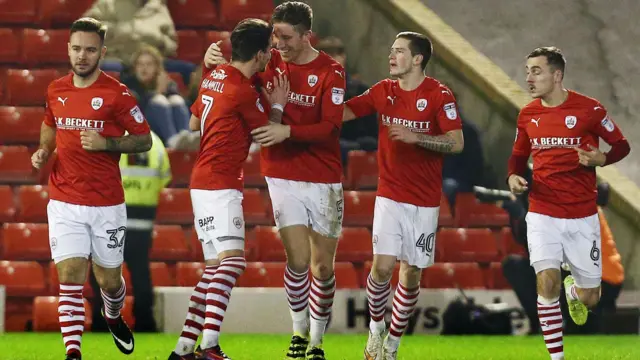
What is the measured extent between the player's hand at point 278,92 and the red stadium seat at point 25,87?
476 cm

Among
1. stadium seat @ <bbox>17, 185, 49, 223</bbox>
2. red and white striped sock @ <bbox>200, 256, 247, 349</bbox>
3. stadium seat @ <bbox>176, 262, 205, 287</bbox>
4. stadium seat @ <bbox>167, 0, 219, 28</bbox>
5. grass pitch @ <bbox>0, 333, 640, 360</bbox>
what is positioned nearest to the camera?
red and white striped sock @ <bbox>200, 256, 247, 349</bbox>

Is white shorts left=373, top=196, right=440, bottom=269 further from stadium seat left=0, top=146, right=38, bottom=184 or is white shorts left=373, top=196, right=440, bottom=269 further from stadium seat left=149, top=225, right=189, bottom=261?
stadium seat left=0, top=146, right=38, bottom=184

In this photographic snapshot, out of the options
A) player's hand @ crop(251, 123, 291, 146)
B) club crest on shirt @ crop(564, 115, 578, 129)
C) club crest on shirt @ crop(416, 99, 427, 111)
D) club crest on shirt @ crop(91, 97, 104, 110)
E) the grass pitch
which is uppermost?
club crest on shirt @ crop(416, 99, 427, 111)

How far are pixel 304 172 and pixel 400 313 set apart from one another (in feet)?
3.27

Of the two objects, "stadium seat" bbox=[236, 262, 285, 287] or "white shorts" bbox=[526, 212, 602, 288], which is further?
"stadium seat" bbox=[236, 262, 285, 287]

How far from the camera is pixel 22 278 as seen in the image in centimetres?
1092

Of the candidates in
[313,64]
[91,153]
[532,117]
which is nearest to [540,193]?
[532,117]

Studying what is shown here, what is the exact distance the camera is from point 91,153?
746cm

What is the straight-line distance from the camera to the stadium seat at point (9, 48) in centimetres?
1218

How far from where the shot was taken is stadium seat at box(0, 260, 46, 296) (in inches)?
427

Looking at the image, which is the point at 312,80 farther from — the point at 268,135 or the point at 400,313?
the point at 400,313

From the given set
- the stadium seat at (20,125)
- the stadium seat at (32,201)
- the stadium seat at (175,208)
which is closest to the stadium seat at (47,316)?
the stadium seat at (32,201)

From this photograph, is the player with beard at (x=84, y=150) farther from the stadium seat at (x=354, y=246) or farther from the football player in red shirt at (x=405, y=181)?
the stadium seat at (x=354, y=246)

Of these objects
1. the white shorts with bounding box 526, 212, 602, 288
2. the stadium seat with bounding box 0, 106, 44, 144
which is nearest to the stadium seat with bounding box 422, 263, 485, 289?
the stadium seat with bounding box 0, 106, 44, 144
